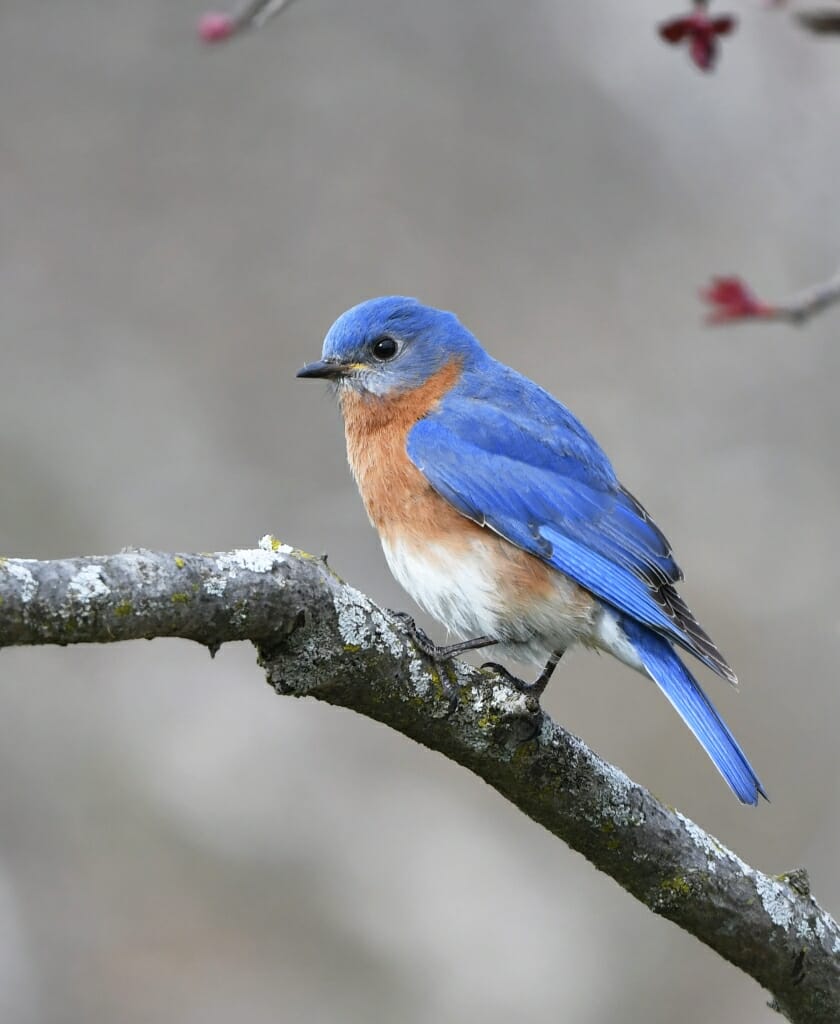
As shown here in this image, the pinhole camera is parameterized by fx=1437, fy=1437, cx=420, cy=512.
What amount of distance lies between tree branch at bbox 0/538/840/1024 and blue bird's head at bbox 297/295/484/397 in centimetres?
165

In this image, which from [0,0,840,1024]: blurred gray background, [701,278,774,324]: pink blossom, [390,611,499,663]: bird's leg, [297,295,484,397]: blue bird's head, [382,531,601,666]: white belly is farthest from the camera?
[0,0,840,1024]: blurred gray background

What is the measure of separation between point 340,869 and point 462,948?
0.61 meters

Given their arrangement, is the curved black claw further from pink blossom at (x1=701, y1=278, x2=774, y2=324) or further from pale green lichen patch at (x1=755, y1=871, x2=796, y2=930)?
pink blossom at (x1=701, y1=278, x2=774, y2=324)

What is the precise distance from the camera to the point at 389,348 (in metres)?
4.47

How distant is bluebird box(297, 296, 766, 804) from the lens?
3.73 m

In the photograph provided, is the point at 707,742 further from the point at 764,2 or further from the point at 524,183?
the point at 524,183

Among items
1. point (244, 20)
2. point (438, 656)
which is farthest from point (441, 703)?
point (244, 20)

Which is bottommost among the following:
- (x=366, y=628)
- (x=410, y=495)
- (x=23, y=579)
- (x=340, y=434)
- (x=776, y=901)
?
(x=23, y=579)

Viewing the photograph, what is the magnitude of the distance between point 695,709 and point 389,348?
154 cm

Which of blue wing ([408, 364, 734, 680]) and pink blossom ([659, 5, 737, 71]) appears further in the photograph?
blue wing ([408, 364, 734, 680])

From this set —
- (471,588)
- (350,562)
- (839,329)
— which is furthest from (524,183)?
(471,588)

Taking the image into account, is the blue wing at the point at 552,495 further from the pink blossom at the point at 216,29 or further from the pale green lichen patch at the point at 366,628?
the pink blossom at the point at 216,29

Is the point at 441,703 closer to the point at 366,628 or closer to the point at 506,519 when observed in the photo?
the point at 366,628

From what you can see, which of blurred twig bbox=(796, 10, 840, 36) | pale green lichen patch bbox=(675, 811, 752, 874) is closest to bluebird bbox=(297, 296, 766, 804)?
pale green lichen patch bbox=(675, 811, 752, 874)
